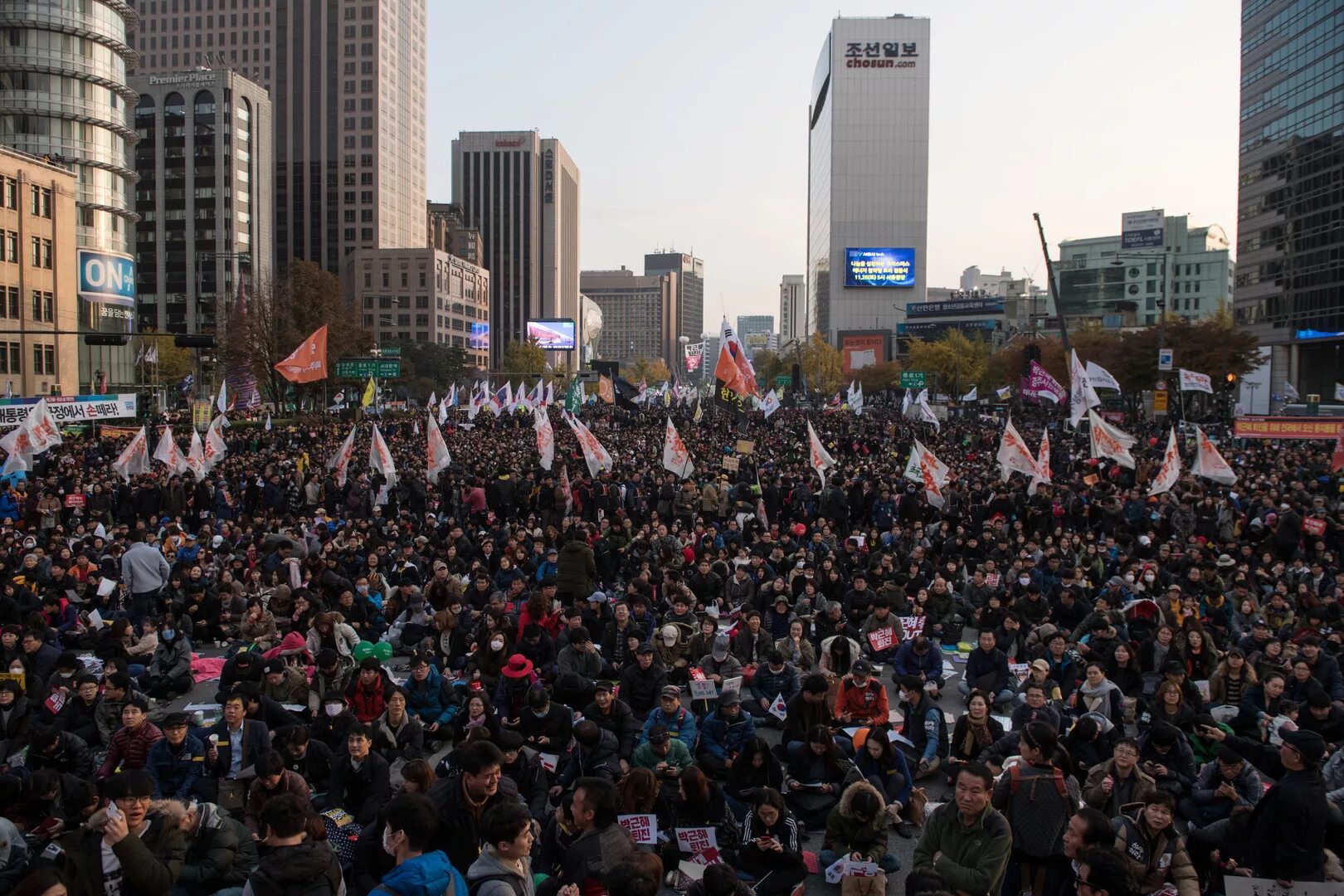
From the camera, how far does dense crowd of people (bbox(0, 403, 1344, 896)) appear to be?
6082 millimetres

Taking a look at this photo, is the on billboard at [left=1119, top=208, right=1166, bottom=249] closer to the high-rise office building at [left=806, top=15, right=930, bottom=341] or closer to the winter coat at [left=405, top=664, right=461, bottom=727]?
the high-rise office building at [left=806, top=15, right=930, bottom=341]

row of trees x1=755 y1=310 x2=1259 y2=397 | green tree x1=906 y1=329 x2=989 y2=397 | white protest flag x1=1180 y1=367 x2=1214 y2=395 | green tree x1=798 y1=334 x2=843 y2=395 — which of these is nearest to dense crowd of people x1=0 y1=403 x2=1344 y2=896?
white protest flag x1=1180 y1=367 x2=1214 y2=395

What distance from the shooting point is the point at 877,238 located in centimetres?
14788

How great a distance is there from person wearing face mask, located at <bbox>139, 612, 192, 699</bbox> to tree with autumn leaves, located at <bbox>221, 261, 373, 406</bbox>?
4606 centimetres

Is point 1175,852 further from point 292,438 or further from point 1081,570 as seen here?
point 292,438

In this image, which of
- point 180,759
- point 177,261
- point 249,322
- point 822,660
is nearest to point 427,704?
point 180,759

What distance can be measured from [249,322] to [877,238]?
107m

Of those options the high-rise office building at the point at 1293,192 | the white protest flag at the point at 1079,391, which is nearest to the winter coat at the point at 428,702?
the white protest flag at the point at 1079,391

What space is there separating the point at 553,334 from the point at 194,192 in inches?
2138

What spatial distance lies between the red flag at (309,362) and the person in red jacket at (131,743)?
23.3 m

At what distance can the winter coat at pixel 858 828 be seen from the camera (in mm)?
6797

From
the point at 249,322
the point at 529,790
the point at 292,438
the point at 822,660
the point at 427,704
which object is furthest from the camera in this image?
the point at 249,322

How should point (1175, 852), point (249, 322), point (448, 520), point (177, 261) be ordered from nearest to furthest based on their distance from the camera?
point (1175, 852)
point (448, 520)
point (249, 322)
point (177, 261)

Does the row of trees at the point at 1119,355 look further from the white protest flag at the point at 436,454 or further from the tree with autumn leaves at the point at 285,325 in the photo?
the tree with autumn leaves at the point at 285,325
